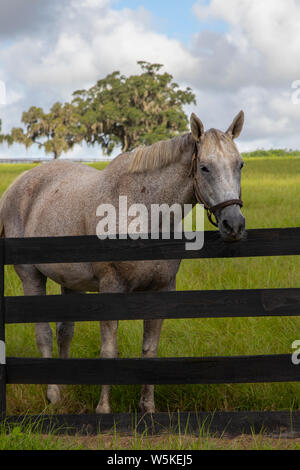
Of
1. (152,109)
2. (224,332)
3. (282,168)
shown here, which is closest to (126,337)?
(224,332)

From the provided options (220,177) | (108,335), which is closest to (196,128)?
(220,177)

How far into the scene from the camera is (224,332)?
6.38m

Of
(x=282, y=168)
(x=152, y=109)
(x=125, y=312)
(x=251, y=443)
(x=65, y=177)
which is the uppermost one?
(x=152, y=109)

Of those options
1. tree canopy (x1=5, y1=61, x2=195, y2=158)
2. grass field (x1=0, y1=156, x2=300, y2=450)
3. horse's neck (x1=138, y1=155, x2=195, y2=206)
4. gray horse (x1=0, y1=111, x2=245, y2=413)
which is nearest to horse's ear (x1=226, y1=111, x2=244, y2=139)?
gray horse (x1=0, y1=111, x2=245, y2=413)

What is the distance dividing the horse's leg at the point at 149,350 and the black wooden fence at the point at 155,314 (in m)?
0.41

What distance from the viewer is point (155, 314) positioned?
4445 mm

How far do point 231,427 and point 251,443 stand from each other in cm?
24

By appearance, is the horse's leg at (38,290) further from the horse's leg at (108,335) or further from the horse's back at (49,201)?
the horse's leg at (108,335)

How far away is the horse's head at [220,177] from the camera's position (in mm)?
4078

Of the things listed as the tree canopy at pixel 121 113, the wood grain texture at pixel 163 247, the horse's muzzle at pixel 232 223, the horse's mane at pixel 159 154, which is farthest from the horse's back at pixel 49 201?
the tree canopy at pixel 121 113

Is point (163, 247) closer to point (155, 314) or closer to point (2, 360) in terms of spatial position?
point (155, 314)

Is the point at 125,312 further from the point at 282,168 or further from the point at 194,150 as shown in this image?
the point at 282,168

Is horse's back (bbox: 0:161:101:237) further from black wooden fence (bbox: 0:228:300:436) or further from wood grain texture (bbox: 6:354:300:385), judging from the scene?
wood grain texture (bbox: 6:354:300:385)

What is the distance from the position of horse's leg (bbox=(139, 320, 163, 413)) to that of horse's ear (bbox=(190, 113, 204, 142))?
1.71 m
